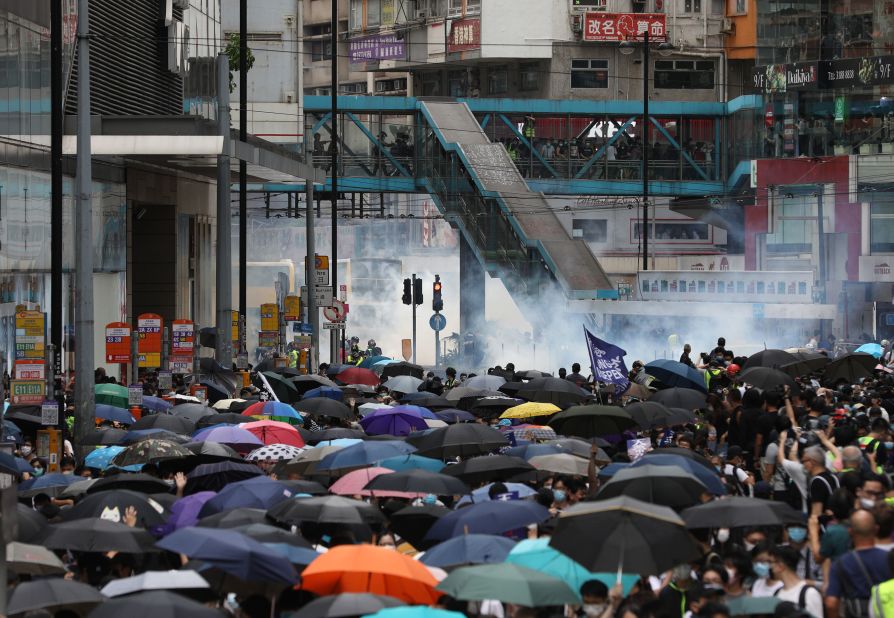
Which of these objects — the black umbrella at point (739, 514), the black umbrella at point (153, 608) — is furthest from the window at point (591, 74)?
the black umbrella at point (153, 608)

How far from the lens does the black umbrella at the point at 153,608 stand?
8930mm

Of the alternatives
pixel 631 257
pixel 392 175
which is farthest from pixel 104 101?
pixel 631 257

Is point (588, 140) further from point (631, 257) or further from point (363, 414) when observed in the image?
point (363, 414)

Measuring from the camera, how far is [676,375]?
24.6 metres

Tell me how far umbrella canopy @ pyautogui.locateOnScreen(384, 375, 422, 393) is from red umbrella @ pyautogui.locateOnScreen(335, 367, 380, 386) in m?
2.00

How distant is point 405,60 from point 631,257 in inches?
644

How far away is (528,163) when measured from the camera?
2397 inches

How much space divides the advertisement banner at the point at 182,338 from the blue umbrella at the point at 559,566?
1999 cm

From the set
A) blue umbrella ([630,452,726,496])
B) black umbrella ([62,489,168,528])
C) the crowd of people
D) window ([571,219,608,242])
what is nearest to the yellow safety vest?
the crowd of people

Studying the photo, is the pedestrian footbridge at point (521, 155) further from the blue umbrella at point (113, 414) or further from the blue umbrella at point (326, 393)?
the blue umbrella at point (113, 414)

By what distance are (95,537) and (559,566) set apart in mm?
3032

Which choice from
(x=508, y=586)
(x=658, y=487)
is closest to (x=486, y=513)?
(x=658, y=487)

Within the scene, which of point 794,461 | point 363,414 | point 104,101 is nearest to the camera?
point 794,461

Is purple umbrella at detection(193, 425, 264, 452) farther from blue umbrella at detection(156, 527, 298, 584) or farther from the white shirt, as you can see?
the white shirt
